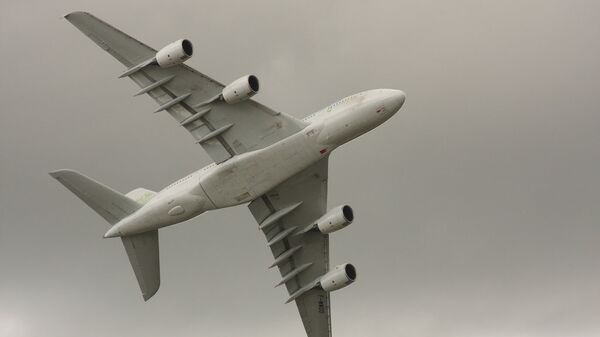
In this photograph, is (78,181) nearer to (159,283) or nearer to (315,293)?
(159,283)

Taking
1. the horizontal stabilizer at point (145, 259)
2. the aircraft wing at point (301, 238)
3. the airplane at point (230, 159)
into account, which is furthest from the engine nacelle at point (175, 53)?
the horizontal stabilizer at point (145, 259)

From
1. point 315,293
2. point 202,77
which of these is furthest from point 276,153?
point 315,293

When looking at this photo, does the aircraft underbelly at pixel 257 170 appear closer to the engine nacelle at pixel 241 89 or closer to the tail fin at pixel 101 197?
the engine nacelle at pixel 241 89

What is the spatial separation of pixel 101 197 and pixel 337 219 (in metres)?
17.7

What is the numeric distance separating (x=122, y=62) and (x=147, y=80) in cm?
227

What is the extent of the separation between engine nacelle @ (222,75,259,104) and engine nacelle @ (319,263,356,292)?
16.9 metres

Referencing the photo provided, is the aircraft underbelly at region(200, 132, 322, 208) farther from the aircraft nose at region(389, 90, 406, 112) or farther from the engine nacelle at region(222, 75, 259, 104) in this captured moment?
the aircraft nose at region(389, 90, 406, 112)

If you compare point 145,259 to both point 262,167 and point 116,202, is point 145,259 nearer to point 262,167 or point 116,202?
point 116,202

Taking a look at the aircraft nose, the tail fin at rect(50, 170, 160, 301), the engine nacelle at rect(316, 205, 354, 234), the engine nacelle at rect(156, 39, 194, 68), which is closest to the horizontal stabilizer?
the tail fin at rect(50, 170, 160, 301)

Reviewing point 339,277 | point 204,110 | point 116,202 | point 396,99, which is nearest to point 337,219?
point 339,277

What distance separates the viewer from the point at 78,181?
74250 mm

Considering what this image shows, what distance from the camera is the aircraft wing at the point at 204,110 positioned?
224 ft

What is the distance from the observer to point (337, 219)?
73250mm

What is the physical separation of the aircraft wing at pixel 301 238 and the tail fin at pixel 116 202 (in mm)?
8533
